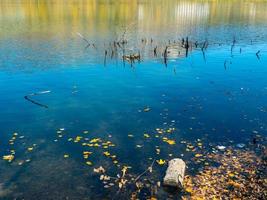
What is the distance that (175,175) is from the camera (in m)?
17.0

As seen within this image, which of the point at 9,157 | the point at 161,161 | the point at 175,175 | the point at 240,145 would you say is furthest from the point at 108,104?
the point at 175,175

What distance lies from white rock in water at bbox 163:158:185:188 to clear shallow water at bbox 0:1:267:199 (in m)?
0.73

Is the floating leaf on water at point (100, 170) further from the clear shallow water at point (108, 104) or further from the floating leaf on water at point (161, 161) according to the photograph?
the floating leaf on water at point (161, 161)

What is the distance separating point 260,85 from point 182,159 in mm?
19295

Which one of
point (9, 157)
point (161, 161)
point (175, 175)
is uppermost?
point (175, 175)

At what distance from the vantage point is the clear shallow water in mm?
18844

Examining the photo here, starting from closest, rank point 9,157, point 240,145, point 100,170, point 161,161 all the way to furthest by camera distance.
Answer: point 100,170 → point 161,161 → point 9,157 → point 240,145

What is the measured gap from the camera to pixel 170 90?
33.6 metres

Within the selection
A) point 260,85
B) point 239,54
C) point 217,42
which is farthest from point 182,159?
point 217,42

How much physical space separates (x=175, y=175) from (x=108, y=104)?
13.7 m

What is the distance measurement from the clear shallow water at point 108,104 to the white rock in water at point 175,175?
73 cm

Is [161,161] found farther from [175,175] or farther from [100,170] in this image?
[100,170]

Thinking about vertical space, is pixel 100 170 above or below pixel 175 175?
below

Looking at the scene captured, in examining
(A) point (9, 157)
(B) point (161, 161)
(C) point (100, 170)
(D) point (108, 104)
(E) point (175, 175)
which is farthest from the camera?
(D) point (108, 104)
